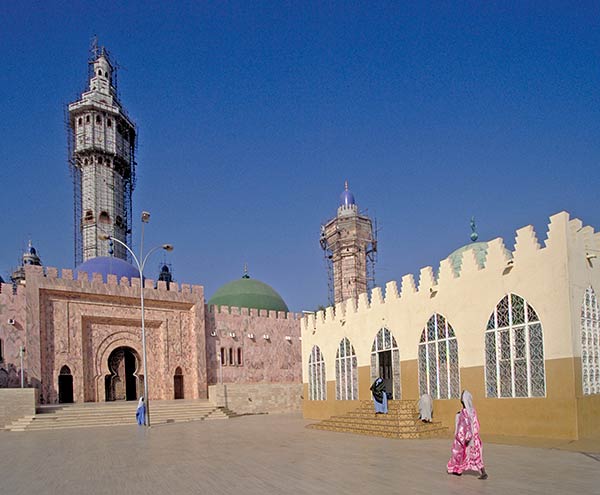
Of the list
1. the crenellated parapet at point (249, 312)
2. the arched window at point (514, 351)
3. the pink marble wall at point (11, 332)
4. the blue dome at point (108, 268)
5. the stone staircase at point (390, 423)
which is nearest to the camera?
the arched window at point (514, 351)

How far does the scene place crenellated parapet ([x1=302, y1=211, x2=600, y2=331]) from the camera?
13578 mm

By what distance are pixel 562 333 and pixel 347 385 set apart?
10057mm

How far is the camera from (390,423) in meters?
16.0

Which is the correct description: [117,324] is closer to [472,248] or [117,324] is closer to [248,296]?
Answer: [248,296]

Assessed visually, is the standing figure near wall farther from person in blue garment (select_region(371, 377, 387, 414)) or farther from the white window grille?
the white window grille

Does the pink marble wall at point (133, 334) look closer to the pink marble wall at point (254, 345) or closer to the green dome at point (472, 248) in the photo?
the pink marble wall at point (254, 345)

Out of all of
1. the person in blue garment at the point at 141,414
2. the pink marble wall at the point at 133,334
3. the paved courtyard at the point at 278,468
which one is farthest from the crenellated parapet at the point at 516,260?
the pink marble wall at the point at 133,334

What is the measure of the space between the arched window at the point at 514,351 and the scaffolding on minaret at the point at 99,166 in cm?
3171

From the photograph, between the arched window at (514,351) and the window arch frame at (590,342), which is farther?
the arched window at (514,351)

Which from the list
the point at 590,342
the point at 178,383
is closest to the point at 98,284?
the point at 178,383

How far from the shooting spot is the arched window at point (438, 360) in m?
16.3

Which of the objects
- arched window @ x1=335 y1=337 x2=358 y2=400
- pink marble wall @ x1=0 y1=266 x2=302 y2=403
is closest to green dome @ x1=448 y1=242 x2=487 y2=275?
arched window @ x1=335 y1=337 x2=358 y2=400

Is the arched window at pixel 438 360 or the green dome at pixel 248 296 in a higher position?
the green dome at pixel 248 296

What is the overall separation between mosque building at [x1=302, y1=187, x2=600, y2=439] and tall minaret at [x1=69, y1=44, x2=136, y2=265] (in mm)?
27002
